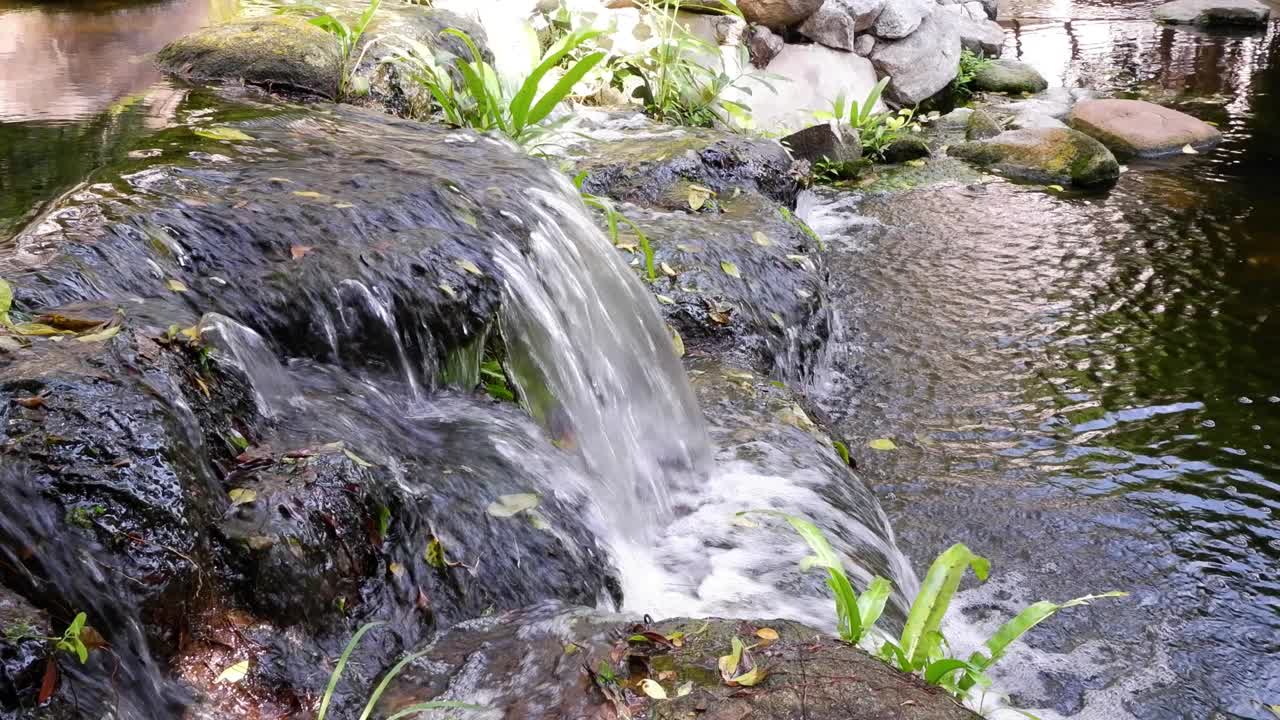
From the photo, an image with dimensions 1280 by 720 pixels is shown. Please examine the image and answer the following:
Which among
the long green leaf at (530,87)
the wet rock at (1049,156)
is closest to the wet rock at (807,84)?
the wet rock at (1049,156)

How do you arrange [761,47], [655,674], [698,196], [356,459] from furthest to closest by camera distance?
[761,47]
[698,196]
[356,459]
[655,674]

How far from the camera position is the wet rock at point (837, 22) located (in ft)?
34.6

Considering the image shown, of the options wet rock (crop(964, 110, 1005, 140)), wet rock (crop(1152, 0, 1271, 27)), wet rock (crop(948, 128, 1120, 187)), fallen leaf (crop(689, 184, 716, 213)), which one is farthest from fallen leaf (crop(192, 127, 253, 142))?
wet rock (crop(1152, 0, 1271, 27))

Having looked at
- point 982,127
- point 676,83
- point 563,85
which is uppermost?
point 563,85

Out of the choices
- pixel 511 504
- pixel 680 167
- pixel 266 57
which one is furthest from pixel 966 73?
pixel 511 504

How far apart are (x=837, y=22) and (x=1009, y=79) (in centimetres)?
309

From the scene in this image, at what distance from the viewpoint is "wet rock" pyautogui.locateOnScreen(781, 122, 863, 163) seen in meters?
8.69

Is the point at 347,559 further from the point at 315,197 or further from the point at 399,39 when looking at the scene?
the point at 399,39

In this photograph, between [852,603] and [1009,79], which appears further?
[1009,79]

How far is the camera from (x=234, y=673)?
191 centimetres

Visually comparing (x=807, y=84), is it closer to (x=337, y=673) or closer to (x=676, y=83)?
(x=676, y=83)

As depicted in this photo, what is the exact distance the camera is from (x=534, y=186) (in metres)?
3.87

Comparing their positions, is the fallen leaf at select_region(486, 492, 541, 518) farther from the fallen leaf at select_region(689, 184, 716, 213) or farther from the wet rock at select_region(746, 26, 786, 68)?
the wet rock at select_region(746, 26, 786, 68)

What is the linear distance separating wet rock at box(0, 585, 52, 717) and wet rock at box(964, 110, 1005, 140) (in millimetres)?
9624
